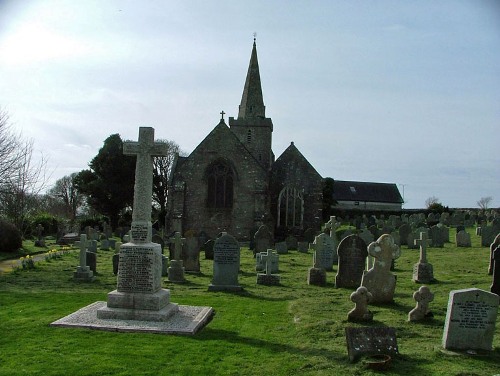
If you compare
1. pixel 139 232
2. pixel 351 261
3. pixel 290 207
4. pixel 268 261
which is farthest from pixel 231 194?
pixel 139 232

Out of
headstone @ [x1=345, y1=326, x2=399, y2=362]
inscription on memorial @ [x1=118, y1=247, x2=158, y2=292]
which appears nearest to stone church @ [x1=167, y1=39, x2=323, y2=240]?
inscription on memorial @ [x1=118, y1=247, x2=158, y2=292]

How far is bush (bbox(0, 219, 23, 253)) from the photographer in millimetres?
21438

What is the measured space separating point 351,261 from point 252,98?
25045 mm

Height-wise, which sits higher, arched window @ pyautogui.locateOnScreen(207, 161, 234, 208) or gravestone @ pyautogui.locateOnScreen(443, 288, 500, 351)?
arched window @ pyautogui.locateOnScreen(207, 161, 234, 208)

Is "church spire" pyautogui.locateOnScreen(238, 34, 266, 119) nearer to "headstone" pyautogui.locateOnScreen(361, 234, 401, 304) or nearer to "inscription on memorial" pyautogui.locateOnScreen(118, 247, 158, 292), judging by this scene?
"headstone" pyautogui.locateOnScreen(361, 234, 401, 304)

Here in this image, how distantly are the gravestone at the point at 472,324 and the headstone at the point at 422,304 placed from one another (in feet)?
5.38

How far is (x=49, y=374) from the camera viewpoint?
229 inches

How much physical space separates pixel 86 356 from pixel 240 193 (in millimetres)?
22305

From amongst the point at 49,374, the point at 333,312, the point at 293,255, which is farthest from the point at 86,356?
the point at 293,255

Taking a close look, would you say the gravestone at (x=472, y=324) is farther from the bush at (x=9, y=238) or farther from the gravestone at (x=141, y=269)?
the bush at (x=9, y=238)

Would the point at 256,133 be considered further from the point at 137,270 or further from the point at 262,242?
the point at 137,270

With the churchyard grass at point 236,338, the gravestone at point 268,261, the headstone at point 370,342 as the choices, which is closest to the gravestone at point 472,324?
the churchyard grass at point 236,338

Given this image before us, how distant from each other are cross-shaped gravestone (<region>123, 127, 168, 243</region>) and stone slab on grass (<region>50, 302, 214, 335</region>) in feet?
4.77

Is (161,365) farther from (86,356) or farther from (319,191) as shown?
(319,191)
